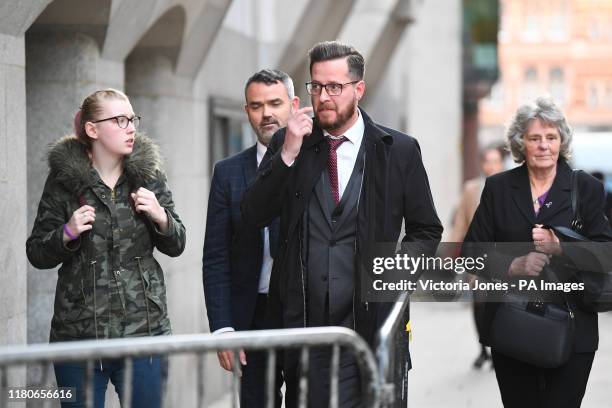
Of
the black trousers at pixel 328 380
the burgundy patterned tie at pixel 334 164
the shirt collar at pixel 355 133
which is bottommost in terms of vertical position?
the black trousers at pixel 328 380

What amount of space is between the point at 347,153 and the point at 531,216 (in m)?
1.13

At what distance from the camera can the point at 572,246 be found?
5.67 metres

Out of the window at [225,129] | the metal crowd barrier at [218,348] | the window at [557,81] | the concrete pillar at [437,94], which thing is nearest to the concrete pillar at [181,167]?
the window at [225,129]

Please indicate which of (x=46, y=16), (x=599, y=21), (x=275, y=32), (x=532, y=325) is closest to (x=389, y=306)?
(x=532, y=325)

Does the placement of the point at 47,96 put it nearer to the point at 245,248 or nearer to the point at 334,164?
the point at 245,248

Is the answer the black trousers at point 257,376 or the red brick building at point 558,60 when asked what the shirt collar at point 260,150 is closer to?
the black trousers at point 257,376

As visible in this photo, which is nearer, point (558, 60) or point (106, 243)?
point (106, 243)

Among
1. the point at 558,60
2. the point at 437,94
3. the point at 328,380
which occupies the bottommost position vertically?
the point at 328,380

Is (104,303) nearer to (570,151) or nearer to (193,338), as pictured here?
(193,338)

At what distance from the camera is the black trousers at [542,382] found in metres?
5.71

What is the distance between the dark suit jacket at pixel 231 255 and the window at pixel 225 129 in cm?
502

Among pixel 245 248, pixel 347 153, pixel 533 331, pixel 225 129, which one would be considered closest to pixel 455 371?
pixel 225 129

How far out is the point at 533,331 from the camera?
223 inches

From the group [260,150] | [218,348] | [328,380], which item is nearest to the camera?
[218,348]
